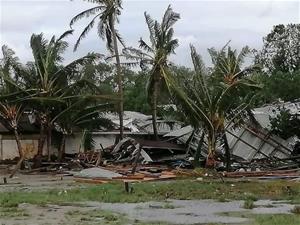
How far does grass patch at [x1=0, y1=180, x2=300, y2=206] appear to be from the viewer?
17125mm

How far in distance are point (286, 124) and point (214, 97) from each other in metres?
8.10

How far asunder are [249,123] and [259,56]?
28.8m

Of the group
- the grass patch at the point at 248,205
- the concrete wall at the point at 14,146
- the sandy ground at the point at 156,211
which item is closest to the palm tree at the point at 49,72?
the concrete wall at the point at 14,146

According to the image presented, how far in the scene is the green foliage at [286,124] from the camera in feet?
110

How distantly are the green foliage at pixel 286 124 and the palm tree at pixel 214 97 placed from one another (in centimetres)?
572

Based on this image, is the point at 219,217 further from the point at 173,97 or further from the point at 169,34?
the point at 169,34

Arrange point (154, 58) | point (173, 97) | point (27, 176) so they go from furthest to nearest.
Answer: point (154, 58) → point (27, 176) → point (173, 97)

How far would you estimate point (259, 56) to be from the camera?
61.7 metres

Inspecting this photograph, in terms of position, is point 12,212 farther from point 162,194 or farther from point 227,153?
point 227,153

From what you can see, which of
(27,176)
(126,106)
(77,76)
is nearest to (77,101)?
(77,76)

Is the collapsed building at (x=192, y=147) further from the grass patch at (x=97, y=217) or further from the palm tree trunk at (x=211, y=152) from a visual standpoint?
the grass patch at (x=97, y=217)

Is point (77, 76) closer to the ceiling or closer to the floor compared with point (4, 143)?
closer to the ceiling

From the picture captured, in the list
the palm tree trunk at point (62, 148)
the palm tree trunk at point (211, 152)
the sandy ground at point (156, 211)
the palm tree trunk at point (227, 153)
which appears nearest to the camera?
the sandy ground at point (156, 211)

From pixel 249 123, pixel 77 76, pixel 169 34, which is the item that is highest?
pixel 169 34
